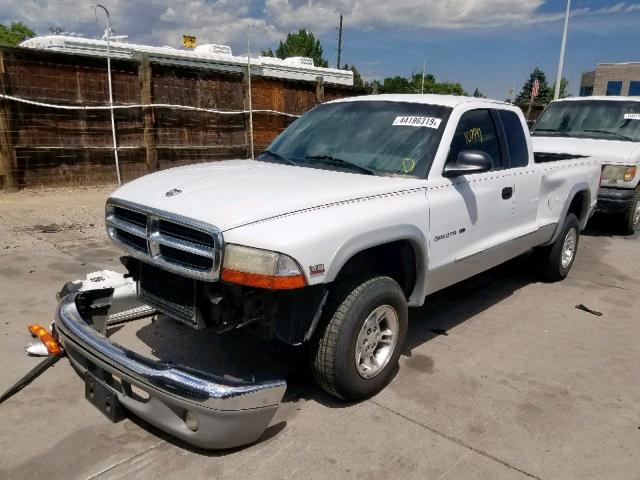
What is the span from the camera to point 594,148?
8.23 m

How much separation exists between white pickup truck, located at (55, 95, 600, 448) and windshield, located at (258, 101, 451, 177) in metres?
0.01

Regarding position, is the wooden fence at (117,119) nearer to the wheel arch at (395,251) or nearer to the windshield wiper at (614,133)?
the windshield wiper at (614,133)

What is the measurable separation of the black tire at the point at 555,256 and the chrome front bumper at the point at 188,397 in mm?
4166

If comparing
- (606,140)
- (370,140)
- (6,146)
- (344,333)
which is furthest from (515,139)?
(6,146)

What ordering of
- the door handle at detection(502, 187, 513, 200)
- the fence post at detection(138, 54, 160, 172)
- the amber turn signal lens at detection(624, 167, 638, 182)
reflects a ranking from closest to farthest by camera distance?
the door handle at detection(502, 187, 513, 200), the amber turn signal lens at detection(624, 167, 638, 182), the fence post at detection(138, 54, 160, 172)

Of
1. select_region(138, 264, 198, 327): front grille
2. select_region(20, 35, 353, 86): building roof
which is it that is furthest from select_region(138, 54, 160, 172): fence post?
select_region(138, 264, 198, 327): front grille

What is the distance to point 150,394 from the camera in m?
2.69

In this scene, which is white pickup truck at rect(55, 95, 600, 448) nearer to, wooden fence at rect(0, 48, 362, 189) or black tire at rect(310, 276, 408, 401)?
black tire at rect(310, 276, 408, 401)

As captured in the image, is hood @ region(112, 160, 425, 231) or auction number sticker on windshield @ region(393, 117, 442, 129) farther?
auction number sticker on windshield @ region(393, 117, 442, 129)

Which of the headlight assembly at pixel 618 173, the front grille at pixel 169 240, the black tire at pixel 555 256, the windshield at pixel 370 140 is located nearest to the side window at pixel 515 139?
the windshield at pixel 370 140

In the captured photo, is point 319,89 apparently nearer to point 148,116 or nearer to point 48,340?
point 148,116

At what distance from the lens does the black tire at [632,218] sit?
835cm

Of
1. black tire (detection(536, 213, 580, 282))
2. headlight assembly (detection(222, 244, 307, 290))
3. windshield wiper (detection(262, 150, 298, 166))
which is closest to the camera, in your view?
headlight assembly (detection(222, 244, 307, 290))

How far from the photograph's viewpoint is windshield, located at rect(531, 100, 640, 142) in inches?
344
